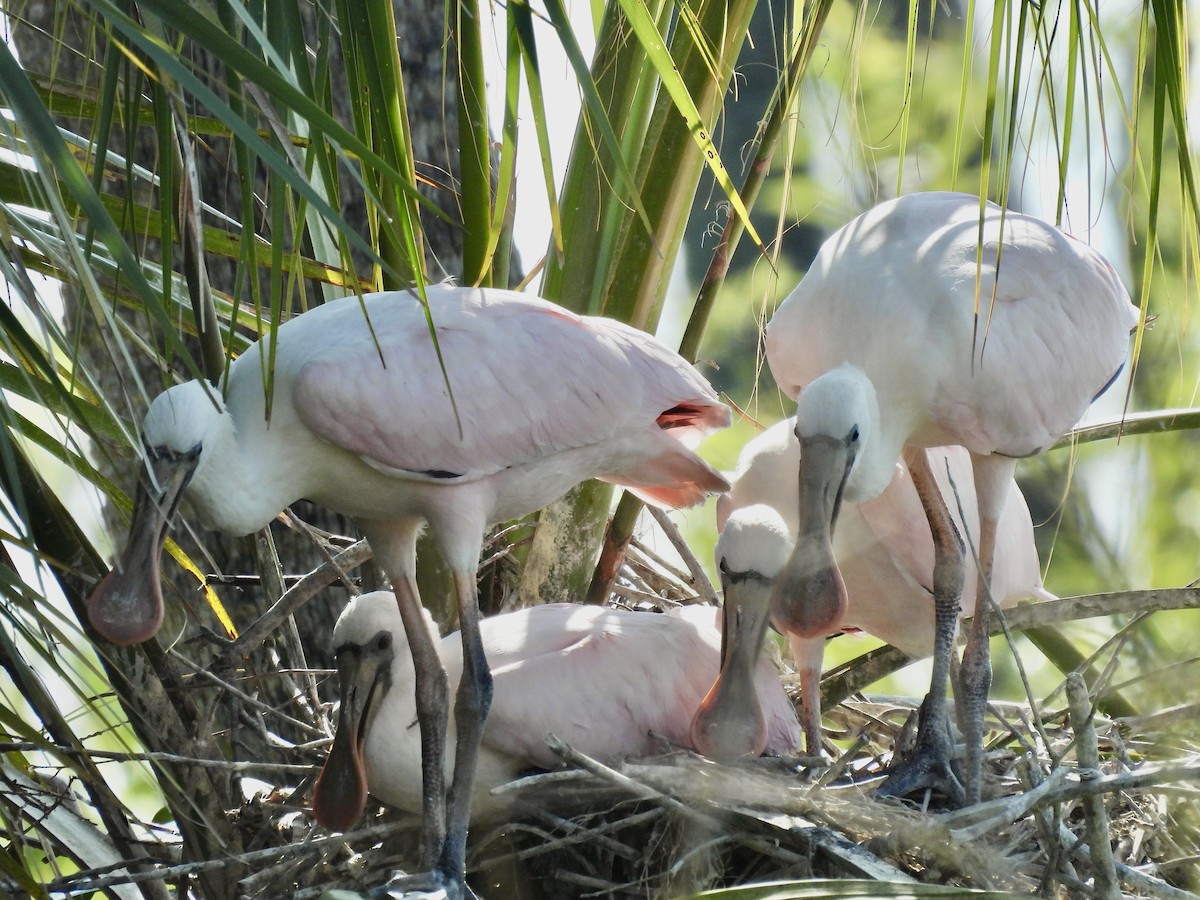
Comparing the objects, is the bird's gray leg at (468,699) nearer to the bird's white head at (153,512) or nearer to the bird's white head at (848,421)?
the bird's white head at (153,512)

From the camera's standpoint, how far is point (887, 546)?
4.35 m

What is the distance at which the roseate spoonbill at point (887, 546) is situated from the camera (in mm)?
4211

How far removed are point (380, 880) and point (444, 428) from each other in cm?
109

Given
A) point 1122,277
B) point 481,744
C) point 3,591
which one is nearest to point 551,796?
point 481,744

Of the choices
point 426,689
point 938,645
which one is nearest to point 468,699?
point 426,689

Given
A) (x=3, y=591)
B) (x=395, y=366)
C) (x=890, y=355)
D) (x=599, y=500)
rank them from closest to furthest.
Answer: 1. (x=3, y=591)
2. (x=395, y=366)
3. (x=890, y=355)
4. (x=599, y=500)

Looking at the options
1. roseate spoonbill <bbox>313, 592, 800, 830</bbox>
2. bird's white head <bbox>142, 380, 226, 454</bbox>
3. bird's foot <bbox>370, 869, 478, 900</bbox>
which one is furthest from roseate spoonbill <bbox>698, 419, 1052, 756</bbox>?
bird's white head <bbox>142, 380, 226, 454</bbox>

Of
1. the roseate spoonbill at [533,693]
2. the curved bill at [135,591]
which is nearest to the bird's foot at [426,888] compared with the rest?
the roseate spoonbill at [533,693]

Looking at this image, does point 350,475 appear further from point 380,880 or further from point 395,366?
point 380,880

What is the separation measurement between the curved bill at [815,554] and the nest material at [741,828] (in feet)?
1.18

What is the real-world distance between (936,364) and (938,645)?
0.88 metres

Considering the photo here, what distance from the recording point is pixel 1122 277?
14.2 ft

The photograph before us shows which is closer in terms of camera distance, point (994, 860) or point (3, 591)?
point (3, 591)

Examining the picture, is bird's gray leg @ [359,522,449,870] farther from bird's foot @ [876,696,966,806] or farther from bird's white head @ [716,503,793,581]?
bird's foot @ [876,696,966,806]
